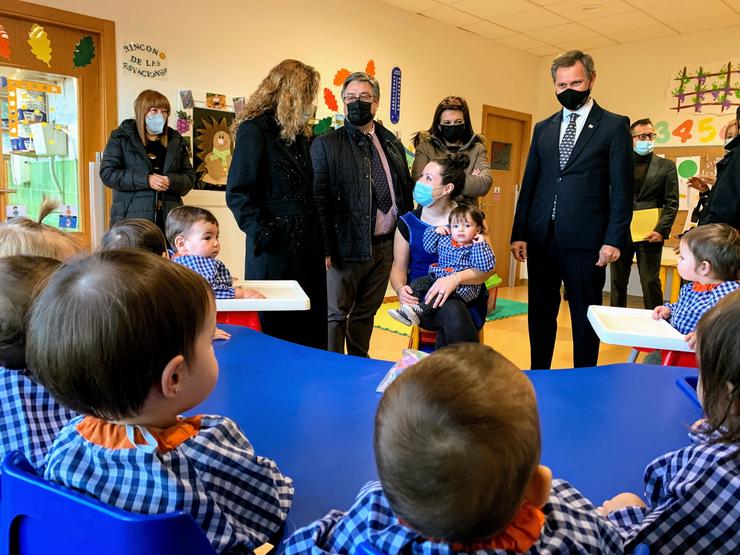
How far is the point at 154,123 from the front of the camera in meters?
3.26

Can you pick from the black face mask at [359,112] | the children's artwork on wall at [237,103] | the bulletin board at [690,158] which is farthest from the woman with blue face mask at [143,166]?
the bulletin board at [690,158]

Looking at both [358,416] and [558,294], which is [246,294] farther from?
[558,294]

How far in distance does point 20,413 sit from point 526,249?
7.41ft

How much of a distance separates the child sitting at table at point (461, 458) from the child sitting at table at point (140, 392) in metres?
0.22

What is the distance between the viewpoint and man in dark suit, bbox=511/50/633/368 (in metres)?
2.43

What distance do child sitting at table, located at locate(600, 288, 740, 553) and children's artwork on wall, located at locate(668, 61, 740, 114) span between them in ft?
18.0

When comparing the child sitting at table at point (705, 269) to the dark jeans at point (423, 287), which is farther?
the dark jeans at point (423, 287)

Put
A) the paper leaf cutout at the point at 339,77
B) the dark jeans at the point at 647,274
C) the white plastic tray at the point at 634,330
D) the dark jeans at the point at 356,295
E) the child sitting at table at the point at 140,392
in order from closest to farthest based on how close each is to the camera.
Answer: the child sitting at table at the point at 140,392 < the white plastic tray at the point at 634,330 < the dark jeans at the point at 356,295 < the dark jeans at the point at 647,274 < the paper leaf cutout at the point at 339,77

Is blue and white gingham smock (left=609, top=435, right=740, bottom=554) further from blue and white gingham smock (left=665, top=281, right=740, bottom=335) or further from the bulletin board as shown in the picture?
the bulletin board

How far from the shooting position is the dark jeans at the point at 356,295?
2.71 metres

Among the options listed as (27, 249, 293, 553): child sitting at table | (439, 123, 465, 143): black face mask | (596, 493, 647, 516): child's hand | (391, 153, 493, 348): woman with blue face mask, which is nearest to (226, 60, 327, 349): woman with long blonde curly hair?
(391, 153, 493, 348): woman with blue face mask

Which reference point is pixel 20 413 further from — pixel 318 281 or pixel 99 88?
pixel 99 88

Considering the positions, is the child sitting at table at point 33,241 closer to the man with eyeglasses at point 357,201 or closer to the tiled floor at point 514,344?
the man with eyeglasses at point 357,201

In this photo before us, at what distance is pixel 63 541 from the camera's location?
65cm
